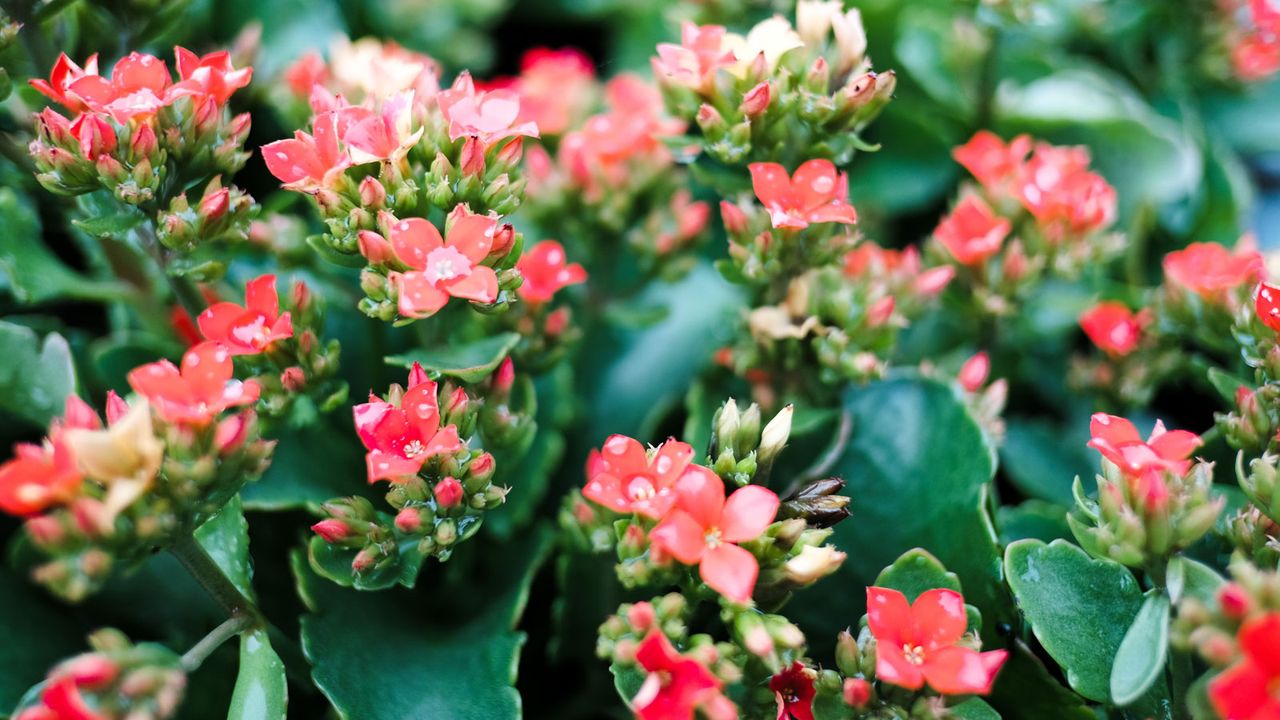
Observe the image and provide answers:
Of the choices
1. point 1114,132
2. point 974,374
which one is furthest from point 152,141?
point 1114,132

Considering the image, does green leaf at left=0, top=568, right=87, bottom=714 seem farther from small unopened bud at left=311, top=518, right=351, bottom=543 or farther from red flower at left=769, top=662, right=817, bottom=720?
red flower at left=769, top=662, right=817, bottom=720

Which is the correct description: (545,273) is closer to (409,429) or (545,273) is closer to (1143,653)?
(409,429)

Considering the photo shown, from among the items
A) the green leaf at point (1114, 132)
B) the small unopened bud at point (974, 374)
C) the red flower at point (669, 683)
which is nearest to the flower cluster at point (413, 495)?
the red flower at point (669, 683)

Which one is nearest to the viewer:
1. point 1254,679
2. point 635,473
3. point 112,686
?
point 1254,679

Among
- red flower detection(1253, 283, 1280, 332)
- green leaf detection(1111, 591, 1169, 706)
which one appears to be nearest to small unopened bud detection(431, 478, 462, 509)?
green leaf detection(1111, 591, 1169, 706)

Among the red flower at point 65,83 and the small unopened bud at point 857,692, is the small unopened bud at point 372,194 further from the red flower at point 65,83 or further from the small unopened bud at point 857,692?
the small unopened bud at point 857,692

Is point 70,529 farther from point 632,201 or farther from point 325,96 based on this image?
point 632,201

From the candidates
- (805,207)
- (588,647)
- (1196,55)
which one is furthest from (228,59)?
(1196,55)
